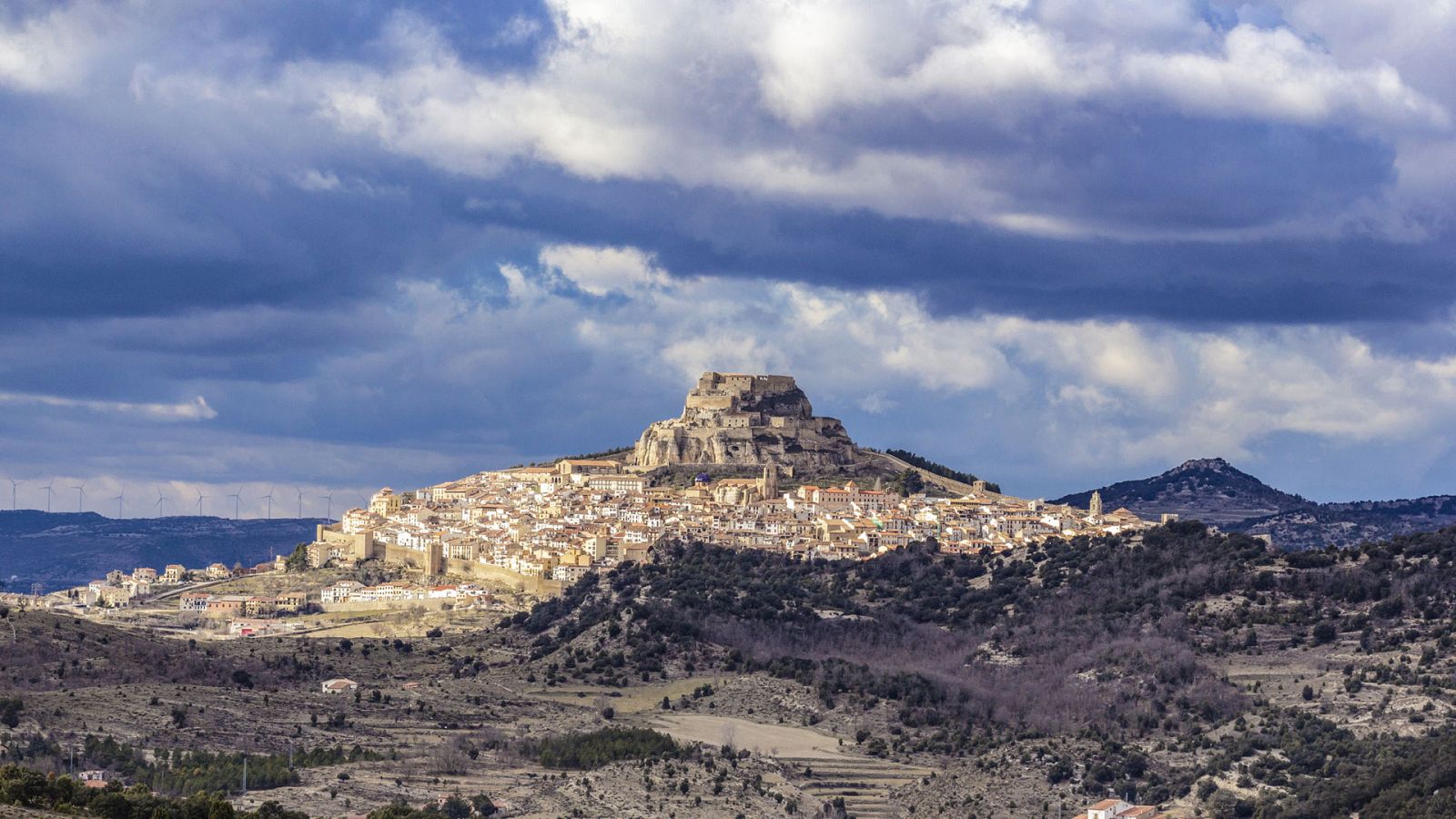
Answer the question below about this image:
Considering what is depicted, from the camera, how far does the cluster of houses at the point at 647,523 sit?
112 meters

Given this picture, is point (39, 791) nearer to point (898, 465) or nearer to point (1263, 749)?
point (1263, 749)

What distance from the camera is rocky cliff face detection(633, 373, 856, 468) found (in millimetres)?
137375

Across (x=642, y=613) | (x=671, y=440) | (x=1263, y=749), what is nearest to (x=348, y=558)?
(x=671, y=440)

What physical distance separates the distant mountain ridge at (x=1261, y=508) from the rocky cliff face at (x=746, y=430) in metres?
30.2

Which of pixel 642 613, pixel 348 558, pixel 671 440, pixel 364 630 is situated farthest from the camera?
pixel 671 440

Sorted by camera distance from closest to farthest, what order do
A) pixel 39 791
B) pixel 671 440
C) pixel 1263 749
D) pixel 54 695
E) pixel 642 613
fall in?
pixel 39 791 → pixel 1263 749 → pixel 54 695 → pixel 642 613 → pixel 671 440

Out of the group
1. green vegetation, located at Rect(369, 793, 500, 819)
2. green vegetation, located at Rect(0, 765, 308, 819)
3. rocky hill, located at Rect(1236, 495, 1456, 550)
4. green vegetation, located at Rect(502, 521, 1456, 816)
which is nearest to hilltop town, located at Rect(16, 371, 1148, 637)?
green vegetation, located at Rect(502, 521, 1456, 816)

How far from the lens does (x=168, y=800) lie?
2174 inches

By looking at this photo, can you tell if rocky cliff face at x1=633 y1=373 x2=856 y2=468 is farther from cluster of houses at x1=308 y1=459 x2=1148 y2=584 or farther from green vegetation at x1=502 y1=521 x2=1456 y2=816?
green vegetation at x1=502 y1=521 x2=1456 y2=816

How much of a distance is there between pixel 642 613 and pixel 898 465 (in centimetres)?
5177

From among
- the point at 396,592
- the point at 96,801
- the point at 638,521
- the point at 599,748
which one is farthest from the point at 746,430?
the point at 96,801

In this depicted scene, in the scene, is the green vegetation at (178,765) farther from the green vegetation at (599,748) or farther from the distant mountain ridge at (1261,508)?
the distant mountain ridge at (1261,508)

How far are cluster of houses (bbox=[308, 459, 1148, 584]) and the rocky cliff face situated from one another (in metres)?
2.92

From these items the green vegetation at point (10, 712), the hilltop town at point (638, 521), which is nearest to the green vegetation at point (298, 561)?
the hilltop town at point (638, 521)
